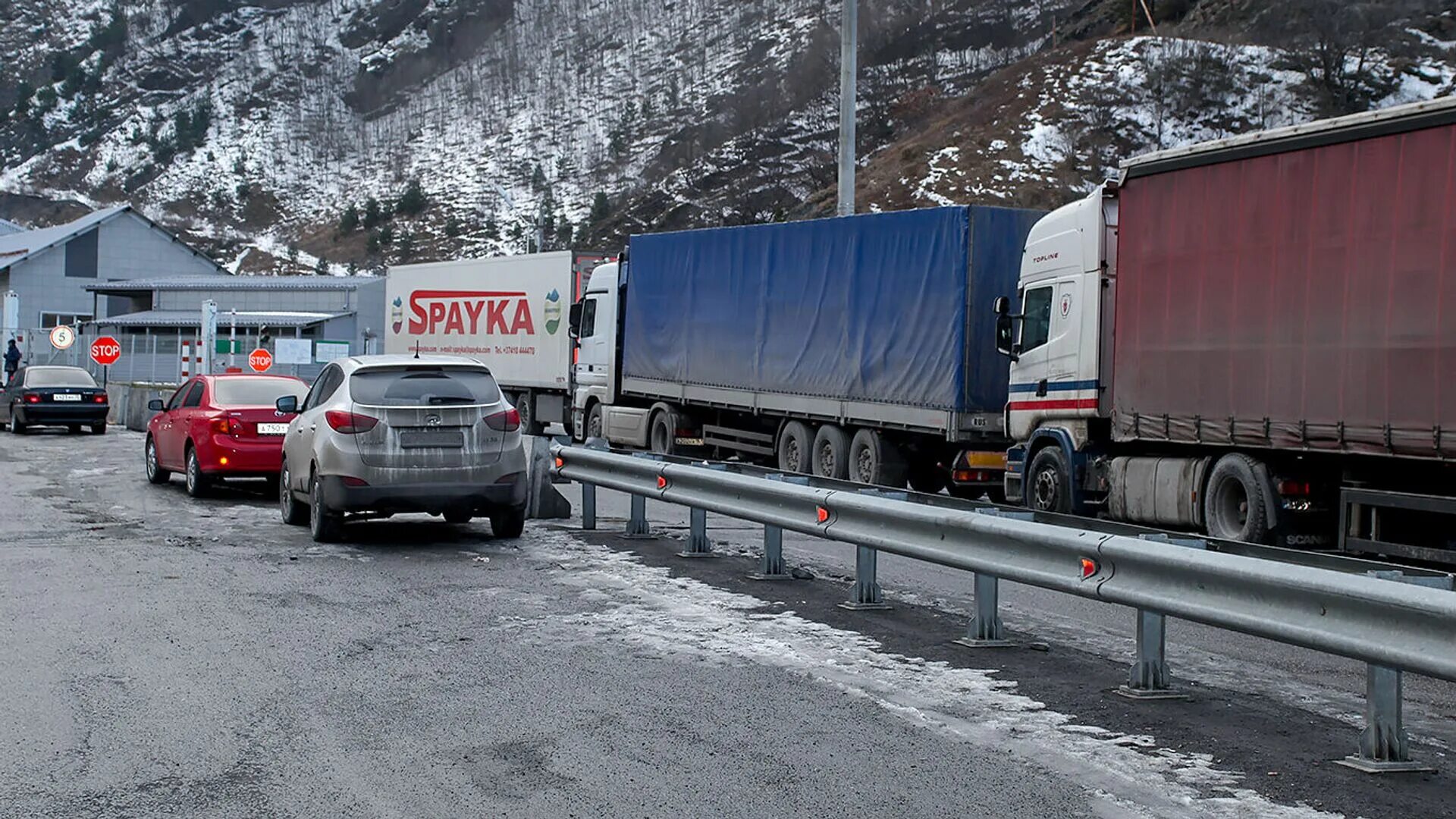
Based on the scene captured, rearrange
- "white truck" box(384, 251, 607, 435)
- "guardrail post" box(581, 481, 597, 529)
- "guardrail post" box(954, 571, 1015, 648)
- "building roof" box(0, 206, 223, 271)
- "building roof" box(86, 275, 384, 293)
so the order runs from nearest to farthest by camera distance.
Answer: "guardrail post" box(954, 571, 1015, 648)
"guardrail post" box(581, 481, 597, 529)
"white truck" box(384, 251, 607, 435)
"building roof" box(86, 275, 384, 293)
"building roof" box(0, 206, 223, 271)

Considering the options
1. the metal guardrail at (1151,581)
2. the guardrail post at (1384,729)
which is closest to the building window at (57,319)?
the metal guardrail at (1151,581)

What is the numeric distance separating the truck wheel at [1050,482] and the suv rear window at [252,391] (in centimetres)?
855

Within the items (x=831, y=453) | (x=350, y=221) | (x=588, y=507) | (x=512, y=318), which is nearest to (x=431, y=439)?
(x=588, y=507)

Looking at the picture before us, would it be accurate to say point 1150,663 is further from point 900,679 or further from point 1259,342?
point 1259,342

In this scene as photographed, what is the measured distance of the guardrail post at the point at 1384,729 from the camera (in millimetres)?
6504

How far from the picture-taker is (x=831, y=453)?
21.3 metres

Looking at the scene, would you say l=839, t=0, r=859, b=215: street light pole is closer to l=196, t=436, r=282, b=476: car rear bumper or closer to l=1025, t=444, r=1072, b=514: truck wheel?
l=1025, t=444, r=1072, b=514: truck wheel

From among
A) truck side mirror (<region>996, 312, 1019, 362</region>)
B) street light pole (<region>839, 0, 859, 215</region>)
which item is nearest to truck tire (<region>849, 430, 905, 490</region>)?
truck side mirror (<region>996, 312, 1019, 362</region>)

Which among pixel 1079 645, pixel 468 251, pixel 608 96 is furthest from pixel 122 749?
pixel 608 96

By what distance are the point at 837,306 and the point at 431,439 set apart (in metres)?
8.83

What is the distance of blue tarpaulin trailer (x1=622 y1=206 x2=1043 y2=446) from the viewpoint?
18.8 m

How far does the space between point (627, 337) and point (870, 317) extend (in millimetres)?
8301

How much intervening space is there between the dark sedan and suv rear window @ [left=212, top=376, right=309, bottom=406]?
53.7 ft

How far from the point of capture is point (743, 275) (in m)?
24.1
